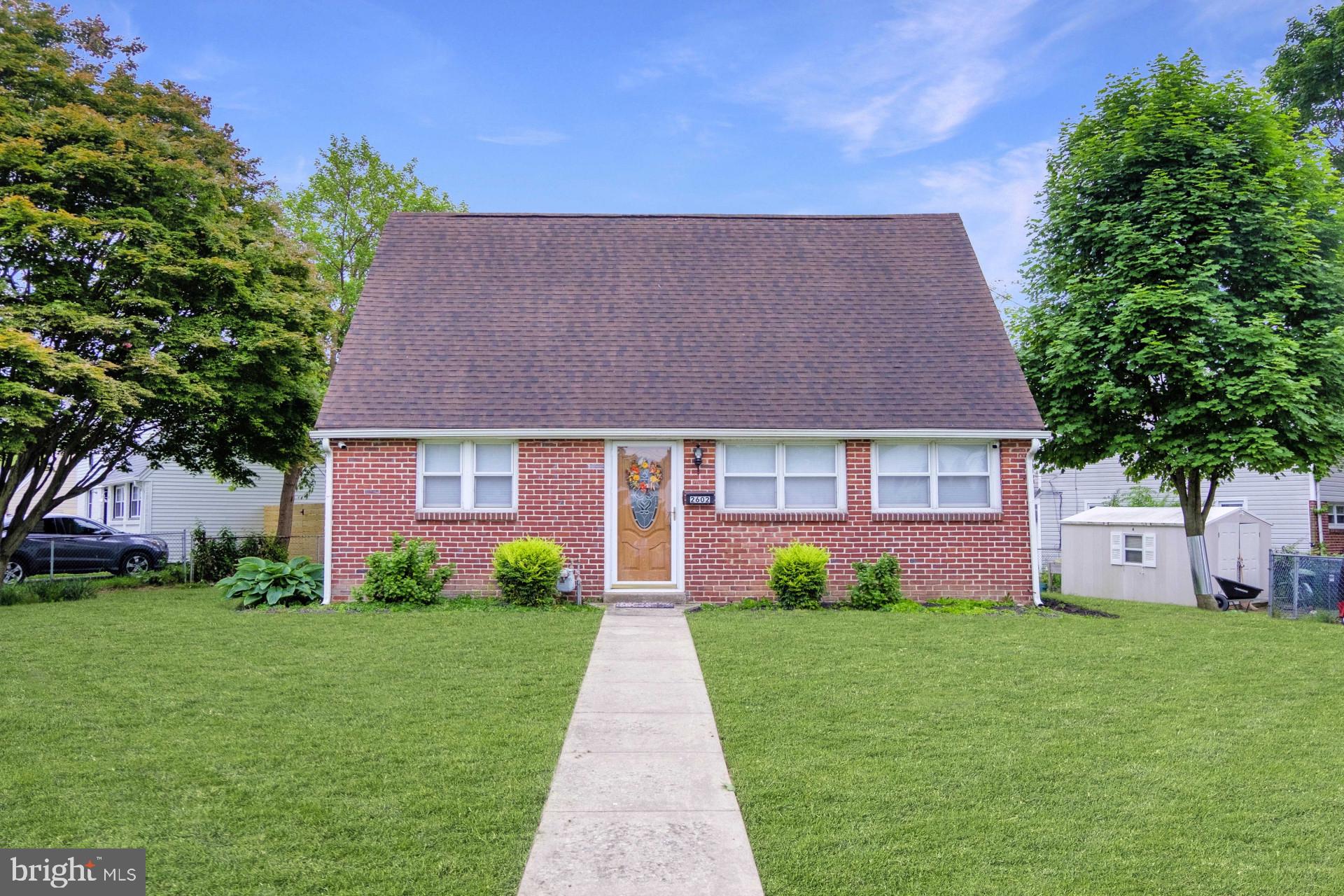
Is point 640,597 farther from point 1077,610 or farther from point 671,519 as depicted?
point 1077,610

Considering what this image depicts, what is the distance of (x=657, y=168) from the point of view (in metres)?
24.3

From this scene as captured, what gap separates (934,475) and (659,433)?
4.25 metres

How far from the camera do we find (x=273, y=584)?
1398 cm

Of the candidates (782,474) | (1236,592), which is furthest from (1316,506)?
(782,474)

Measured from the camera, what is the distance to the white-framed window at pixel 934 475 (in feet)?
46.8

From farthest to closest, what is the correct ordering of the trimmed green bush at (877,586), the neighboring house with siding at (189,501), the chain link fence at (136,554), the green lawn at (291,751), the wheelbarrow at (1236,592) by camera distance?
the neighboring house with siding at (189,501), the chain link fence at (136,554), the wheelbarrow at (1236,592), the trimmed green bush at (877,586), the green lawn at (291,751)

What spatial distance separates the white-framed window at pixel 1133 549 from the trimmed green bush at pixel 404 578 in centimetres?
1445

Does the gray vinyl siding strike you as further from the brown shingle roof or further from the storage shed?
the brown shingle roof

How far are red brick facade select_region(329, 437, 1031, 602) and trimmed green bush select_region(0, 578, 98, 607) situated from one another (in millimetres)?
5694

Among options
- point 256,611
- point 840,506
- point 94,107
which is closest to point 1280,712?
point 840,506

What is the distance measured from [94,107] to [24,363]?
5.34m

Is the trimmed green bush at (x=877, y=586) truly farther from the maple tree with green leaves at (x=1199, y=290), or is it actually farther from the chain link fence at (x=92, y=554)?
the chain link fence at (x=92, y=554)

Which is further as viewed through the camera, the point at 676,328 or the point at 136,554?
the point at 136,554

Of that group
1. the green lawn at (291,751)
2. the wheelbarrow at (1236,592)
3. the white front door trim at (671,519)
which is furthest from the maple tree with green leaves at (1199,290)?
the green lawn at (291,751)
